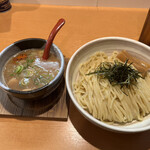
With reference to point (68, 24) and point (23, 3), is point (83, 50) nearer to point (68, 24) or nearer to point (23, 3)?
point (68, 24)

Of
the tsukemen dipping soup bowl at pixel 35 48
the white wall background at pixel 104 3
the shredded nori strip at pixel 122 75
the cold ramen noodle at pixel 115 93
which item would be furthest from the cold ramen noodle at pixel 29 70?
the white wall background at pixel 104 3

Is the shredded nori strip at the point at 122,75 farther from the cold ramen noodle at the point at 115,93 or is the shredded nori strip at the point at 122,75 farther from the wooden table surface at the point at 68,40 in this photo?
the wooden table surface at the point at 68,40

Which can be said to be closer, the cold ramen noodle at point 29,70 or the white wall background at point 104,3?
the cold ramen noodle at point 29,70

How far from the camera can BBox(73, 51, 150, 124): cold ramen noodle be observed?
1001 mm

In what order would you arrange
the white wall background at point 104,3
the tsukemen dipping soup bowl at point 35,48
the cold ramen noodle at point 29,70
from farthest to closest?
the white wall background at point 104,3 → the cold ramen noodle at point 29,70 → the tsukemen dipping soup bowl at point 35,48

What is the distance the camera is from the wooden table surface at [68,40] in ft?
3.23

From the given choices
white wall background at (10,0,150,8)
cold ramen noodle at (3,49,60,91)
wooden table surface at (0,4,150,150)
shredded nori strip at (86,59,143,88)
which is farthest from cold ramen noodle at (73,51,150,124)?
white wall background at (10,0,150,8)

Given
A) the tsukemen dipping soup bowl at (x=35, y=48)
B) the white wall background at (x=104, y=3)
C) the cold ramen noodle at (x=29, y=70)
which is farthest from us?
the white wall background at (x=104, y=3)

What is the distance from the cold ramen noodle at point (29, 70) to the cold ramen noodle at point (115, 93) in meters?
0.23

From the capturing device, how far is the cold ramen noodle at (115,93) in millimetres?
1001

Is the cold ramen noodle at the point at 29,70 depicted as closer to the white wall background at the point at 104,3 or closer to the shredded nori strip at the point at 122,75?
the shredded nori strip at the point at 122,75

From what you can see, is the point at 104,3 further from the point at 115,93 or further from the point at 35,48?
the point at 115,93

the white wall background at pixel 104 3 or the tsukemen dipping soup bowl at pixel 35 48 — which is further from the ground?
the white wall background at pixel 104 3

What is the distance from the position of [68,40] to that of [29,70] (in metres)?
0.61
